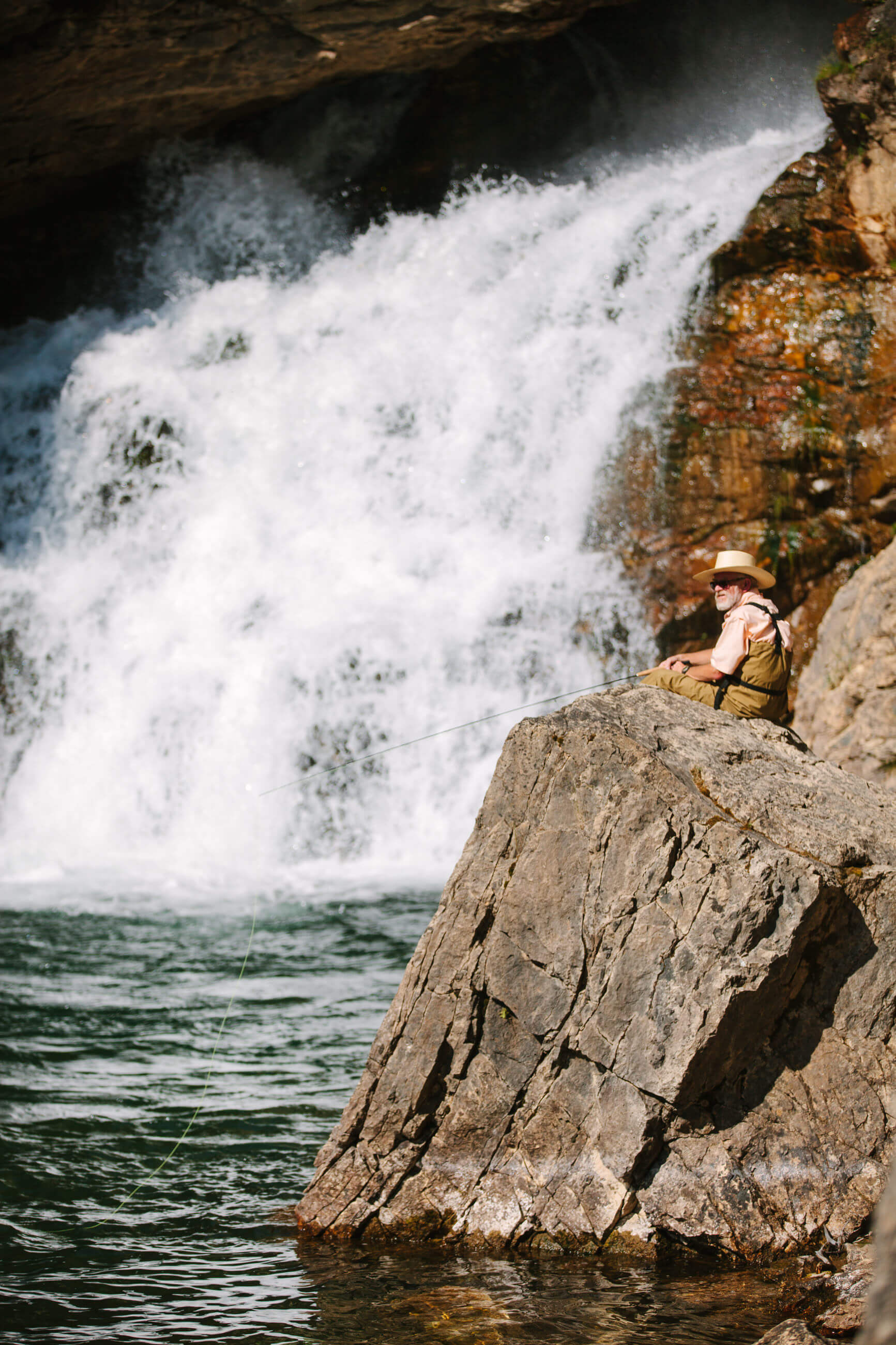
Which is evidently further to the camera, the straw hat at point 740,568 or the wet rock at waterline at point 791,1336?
the straw hat at point 740,568

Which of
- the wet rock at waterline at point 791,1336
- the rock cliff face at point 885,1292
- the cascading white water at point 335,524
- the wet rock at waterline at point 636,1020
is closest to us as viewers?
the rock cliff face at point 885,1292

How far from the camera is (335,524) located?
1401 centimetres

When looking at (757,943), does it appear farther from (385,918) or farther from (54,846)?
(54,846)

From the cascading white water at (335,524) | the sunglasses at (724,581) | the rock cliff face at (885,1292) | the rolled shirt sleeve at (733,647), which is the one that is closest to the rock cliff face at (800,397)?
the cascading white water at (335,524)

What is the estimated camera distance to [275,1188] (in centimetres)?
523

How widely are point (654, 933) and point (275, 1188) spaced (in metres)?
2.36

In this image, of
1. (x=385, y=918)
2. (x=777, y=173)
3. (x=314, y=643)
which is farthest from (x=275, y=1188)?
(x=777, y=173)

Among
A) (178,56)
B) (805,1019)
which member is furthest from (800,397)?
(805,1019)

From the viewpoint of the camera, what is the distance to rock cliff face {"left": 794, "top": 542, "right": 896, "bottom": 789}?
877 cm

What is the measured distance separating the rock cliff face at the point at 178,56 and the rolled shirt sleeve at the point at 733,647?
1157 cm

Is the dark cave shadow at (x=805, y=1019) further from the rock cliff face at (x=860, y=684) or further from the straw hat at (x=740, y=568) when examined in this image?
the rock cliff face at (x=860, y=684)

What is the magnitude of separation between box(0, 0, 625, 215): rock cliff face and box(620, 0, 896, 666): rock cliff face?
177 inches

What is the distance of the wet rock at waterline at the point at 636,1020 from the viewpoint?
392 centimetres

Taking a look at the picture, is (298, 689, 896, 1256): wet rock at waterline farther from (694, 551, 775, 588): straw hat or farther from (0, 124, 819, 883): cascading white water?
(0, 124, 819, 883): cascading white water
